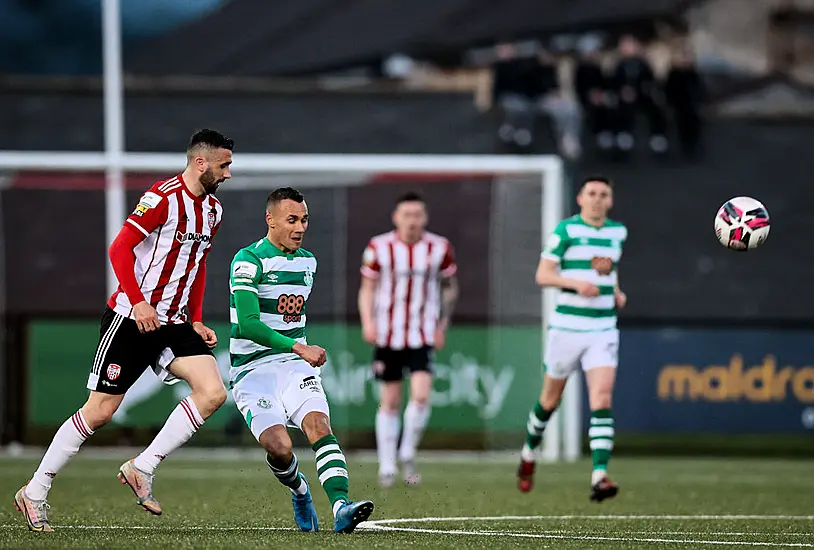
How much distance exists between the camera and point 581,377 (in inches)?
578

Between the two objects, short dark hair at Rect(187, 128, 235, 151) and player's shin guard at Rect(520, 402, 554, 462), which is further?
player's shin guard at Rect(520, 402, 554, 462)

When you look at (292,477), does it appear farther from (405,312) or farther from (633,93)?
(633,93)

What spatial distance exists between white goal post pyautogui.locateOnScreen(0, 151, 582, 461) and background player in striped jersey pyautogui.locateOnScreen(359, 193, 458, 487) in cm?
242

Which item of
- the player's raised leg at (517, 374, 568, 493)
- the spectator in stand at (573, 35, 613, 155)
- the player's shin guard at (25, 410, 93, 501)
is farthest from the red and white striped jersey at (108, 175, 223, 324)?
the spectator in stand at (573, 35, 613, 155)

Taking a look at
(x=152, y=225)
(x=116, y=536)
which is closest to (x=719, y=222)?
(x=152, y=225)

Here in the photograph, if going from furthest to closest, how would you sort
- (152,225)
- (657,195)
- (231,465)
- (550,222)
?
(657,195), (550,222), (231,465), (152,225)

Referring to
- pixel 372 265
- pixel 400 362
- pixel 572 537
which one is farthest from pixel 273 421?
pixel 372 265

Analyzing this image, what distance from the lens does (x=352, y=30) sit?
905 inches

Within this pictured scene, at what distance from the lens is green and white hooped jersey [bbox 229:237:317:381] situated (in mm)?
7105

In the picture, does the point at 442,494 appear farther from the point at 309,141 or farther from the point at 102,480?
the point at 309,141

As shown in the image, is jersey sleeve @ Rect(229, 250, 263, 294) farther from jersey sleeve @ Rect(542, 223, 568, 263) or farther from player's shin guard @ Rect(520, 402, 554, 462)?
player's shin guard @ Rect(520, 402, 554, 462)

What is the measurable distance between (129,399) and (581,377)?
161 inches

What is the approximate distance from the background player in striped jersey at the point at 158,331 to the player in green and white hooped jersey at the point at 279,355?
0.19m

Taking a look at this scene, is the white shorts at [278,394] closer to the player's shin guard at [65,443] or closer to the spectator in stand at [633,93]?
the player's shin guard at [65,443]
